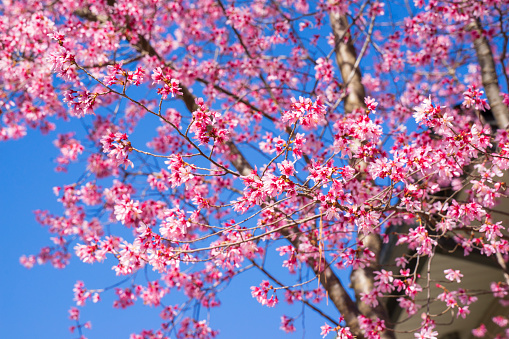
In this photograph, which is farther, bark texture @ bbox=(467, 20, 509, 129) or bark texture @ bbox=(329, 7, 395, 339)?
bark texture @ bbox=(467, 20, 509, 129)

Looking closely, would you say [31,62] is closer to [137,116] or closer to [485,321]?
[137,116]

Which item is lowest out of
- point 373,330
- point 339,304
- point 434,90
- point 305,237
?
point 373,330

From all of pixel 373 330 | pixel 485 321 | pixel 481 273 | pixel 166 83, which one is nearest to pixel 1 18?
pixel 166 83

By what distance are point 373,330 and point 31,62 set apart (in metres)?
5.34

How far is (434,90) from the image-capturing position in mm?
8359

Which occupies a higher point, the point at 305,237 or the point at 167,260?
the point at 305,237

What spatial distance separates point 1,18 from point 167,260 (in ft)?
16.0

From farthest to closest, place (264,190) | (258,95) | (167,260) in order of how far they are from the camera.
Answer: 1. (258,95)
2. (167,260)
3. (264,190)

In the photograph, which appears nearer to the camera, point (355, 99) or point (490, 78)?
point (490, 78)

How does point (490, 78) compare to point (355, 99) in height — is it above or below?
below

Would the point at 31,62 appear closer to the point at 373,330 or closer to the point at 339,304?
the point at 339,304

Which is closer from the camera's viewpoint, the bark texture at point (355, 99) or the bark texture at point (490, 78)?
the bark texture at point (355, 99)

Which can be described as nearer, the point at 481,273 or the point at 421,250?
the point at 421,250

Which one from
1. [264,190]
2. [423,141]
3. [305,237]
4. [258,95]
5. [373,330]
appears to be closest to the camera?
[264,190]
